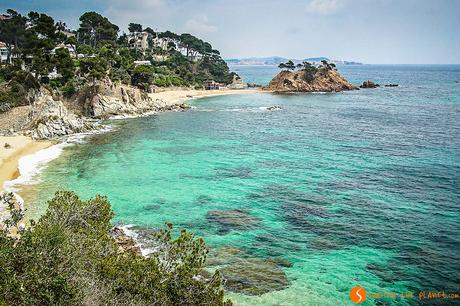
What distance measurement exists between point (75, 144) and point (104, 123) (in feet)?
60.5

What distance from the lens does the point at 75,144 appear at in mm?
56625

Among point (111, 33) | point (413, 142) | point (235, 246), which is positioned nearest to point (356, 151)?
point (413, 142)

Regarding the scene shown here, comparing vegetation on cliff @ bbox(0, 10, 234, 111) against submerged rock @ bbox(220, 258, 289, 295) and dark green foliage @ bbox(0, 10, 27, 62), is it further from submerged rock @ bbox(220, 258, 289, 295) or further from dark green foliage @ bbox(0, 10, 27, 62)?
submerged rock @ bbox(220, 258, 289, 295)

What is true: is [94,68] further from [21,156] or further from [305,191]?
[305,191]

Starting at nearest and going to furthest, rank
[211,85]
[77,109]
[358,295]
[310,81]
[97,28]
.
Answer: [358,295] < [77,109] < [97,28] < [211,85] < [310,81]

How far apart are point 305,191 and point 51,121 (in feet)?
149

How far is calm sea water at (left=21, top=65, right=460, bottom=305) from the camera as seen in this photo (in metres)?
23.9

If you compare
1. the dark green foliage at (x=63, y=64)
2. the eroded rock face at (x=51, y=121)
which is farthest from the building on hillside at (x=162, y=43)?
the eroded rock face at (x=51, y=121)

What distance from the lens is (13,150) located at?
2028 inches

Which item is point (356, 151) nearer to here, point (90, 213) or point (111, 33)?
point (90, 213)

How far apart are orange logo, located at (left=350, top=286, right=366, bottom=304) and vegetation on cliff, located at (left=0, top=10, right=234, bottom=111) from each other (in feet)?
221

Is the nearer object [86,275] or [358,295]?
[86,275]

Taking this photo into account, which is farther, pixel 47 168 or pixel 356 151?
pixel 356 151

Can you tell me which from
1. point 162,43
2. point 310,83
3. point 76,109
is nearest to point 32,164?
point 76,109
